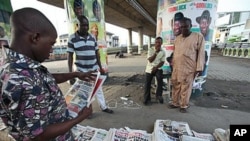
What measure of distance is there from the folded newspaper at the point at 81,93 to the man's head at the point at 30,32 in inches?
17.8

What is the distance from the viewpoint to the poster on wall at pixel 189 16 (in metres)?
3.33

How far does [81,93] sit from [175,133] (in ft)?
4.97

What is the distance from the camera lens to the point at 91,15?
5023mm

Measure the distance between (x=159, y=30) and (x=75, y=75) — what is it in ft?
10.4

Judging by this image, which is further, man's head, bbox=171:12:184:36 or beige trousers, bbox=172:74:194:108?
man's head, bbox=171:12:184:36

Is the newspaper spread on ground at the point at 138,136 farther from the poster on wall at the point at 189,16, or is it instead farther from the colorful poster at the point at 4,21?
the colorful poster at the point at 4,21

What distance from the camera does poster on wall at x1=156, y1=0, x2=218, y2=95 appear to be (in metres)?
3.33

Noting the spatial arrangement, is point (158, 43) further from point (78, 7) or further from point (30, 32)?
point (78, 7)

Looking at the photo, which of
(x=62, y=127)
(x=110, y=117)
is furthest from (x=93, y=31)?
(x=62, y=127)

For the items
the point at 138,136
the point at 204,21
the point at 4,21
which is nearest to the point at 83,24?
the point at 4,21

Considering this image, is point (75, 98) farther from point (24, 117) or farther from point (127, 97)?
point (127, 97)

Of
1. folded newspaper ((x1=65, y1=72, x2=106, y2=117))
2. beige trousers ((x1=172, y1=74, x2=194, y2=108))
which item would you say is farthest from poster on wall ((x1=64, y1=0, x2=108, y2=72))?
folded newspaper ((x1=65, y1=72, x2=106, y2=117))

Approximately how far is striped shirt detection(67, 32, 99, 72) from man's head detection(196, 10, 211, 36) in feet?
7.67

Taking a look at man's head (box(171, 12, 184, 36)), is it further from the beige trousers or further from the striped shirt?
the striped shirt
